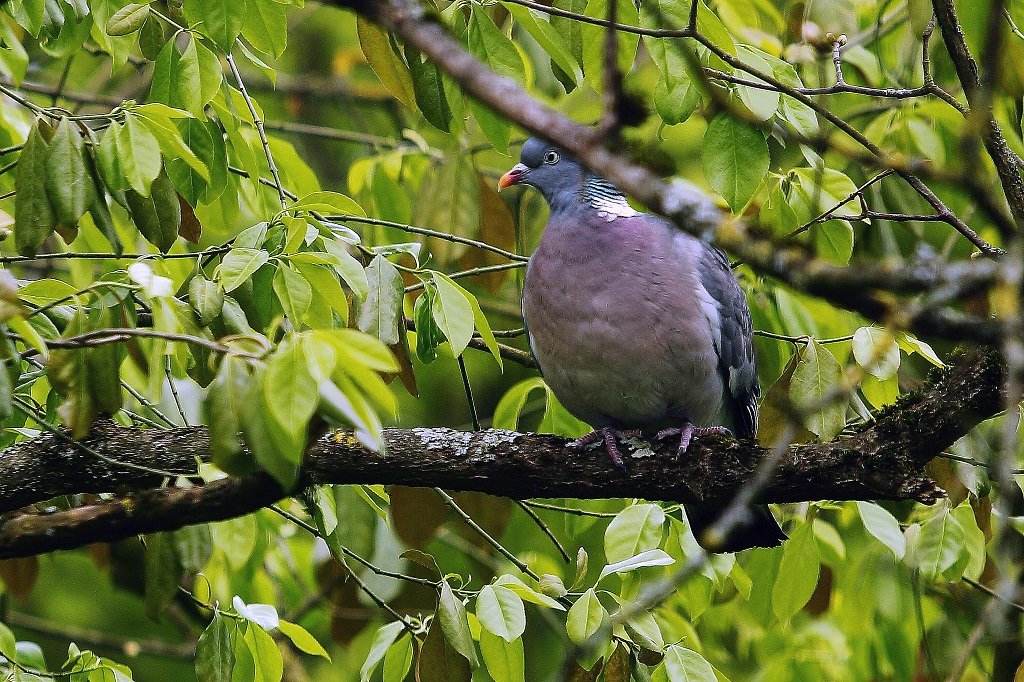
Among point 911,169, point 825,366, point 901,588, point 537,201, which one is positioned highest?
point 911,169

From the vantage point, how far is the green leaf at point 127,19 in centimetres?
254

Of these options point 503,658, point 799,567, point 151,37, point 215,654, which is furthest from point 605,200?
point 215,654

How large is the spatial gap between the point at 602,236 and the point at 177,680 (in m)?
4.59

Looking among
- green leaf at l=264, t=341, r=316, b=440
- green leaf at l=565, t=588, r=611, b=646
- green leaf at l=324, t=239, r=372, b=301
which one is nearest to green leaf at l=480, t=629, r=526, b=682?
green leaf at l=565, t=588, r=611, b=646

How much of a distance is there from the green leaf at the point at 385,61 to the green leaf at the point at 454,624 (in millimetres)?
1249

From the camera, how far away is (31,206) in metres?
2.33

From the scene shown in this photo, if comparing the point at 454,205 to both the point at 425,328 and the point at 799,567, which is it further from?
the point at 799,567

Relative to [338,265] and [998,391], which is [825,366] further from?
[338,265]

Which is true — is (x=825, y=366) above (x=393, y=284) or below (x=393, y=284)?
below

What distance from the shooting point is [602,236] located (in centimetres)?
360

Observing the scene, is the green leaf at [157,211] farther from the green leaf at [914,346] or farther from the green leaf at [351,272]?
the green leaf at [914,346]

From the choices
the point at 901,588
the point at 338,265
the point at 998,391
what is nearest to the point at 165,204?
the point at 338,265

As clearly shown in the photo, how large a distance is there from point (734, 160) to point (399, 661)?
1.52 meters

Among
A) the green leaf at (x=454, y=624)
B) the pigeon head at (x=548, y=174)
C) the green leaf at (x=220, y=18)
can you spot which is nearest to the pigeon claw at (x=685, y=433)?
the green leaf at (x=454, y=624)
